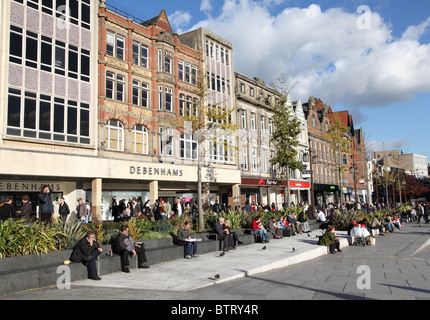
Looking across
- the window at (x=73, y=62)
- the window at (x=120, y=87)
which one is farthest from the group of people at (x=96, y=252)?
the window at (x=120, y=87)

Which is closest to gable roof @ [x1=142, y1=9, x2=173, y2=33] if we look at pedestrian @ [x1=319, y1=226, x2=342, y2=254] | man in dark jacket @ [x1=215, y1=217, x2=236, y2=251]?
man in dark jacket @ [x1=215, y1=217, x2=236, y2=251]

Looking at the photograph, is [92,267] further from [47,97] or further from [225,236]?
[47,97]

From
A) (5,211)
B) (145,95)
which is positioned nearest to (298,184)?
(145,95)

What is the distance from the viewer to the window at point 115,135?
25.4m

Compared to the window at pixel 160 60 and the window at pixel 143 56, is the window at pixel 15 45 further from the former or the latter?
the window at pixel 160 60

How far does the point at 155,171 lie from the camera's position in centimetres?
2809

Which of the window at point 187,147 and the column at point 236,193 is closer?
the window at point 187,147

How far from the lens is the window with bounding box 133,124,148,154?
27.2 m

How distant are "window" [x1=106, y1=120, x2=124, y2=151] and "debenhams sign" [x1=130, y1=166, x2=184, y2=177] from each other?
5.85 ft

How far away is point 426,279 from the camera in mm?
9859

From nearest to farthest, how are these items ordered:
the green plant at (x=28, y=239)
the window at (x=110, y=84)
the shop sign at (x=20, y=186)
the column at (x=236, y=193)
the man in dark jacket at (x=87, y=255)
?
the green plant at (x=28, y=239)
the man in dark jacket at (x=87, y=255)
the shop sign at (x=20, y=186)
the window at (x=110, y=84)
the column at (x=236, y=193)
